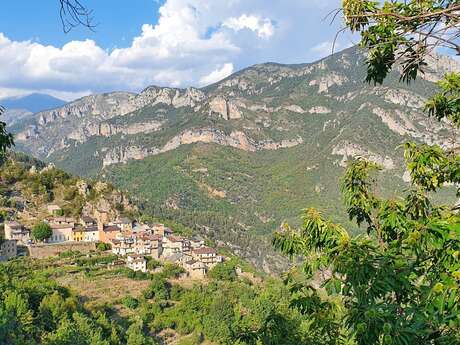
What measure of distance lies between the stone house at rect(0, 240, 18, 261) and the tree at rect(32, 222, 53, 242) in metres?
2.72

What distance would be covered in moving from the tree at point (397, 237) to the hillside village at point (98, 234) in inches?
1604

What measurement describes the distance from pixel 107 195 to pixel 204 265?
2030 cm

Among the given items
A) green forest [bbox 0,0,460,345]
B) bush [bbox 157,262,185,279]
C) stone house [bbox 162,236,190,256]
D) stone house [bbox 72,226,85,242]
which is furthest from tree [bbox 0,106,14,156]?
stone house [bbox 162,236,190,256]

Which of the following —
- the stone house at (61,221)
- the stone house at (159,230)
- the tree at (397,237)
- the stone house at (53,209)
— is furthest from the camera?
the stone house at (159,230)

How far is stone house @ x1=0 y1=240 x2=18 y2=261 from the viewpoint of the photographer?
133 ft

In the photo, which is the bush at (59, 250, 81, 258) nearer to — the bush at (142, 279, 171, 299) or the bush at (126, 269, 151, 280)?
the bush at (126, 269, 151, 280)

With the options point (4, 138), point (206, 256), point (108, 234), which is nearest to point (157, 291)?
point (206, 256)

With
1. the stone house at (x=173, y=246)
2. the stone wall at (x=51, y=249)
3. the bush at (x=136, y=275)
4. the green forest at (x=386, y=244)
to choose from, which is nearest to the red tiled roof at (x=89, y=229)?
the stone wall at (x=51, y=249)

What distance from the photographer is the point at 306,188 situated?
144 m

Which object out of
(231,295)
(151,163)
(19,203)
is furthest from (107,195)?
(151,163)

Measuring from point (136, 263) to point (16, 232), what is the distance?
38.6 ft

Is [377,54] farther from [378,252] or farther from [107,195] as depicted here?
[107,195]

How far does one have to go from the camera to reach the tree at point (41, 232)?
142 feet

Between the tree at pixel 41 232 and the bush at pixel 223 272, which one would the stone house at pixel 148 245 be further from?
the tree at pixel 41 232
